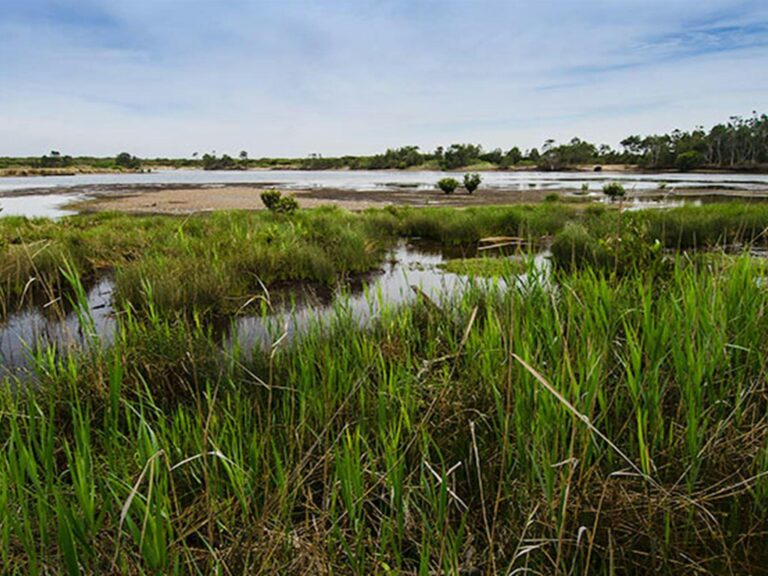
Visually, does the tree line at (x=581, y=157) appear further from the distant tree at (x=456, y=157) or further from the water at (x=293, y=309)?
the water at (x=293, y=309)

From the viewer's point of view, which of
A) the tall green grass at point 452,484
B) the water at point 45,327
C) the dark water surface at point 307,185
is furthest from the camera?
the dark water surface at point 307,185

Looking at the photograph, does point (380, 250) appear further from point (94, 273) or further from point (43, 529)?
point (43, 529)

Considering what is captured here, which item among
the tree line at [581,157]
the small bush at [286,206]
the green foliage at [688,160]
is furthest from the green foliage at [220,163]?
the small bush at [286,206]

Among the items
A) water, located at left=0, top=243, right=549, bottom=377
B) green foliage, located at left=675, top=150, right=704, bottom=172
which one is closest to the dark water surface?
water, located at left=0, top=243, right=549, bottom=377

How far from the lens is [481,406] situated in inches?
121

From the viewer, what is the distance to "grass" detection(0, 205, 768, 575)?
1804 mm

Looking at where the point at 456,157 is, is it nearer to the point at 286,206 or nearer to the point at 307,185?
the point at 307,185

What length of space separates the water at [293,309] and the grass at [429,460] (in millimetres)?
365

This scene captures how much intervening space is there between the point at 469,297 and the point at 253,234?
713 centimetres

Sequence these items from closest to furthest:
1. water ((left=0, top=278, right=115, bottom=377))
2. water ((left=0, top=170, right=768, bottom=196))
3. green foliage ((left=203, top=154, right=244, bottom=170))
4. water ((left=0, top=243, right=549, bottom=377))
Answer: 1. water ((left=0, top=243, right=549, bottom=377))
2. water ((left=0, top=278, right=115, bottom=377))
3. water ((left=0, top=170, right=768, bottom=196))
4. green foliage ((left=203, top=154, right=244, bottom=170))

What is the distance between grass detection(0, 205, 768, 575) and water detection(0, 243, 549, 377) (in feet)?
1.20

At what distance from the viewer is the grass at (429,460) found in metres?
1.80

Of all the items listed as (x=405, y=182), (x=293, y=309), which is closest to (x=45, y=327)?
(x=293, y=309)

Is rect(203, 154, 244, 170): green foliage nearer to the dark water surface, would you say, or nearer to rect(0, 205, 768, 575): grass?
the dark water surface
